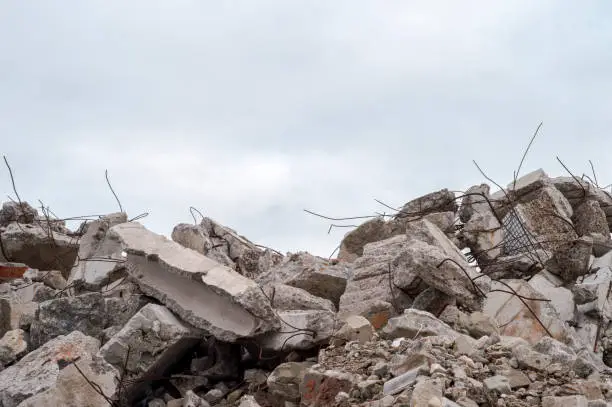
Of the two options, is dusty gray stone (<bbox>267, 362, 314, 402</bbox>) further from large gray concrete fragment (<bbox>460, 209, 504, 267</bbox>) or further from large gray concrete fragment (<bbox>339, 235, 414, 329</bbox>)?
large gray concrete fragment (<bbox>460, 209, 504, 267</bbox>)

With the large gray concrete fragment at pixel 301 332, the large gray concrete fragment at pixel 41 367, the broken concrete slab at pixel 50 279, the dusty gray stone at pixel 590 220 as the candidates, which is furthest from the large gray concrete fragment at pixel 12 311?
the dusty gray stone at pixel 590 220

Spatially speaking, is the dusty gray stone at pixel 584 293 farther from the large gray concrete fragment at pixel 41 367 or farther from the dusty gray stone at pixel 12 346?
the dusty gray stone at pixel 12 346

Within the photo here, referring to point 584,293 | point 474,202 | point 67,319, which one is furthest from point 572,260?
point 67,319

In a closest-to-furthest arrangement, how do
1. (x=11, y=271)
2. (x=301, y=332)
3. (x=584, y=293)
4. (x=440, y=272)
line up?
1. (x=301, y=332)
2. (x=440, y=272)
3. (x=584, y=293)
4. (x=11, y=271)

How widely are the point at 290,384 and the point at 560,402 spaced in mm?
1538

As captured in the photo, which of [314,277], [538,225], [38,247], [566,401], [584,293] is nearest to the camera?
[566,401]

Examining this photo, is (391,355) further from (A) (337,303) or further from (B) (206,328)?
(A) (337,303)

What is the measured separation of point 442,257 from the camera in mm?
5289

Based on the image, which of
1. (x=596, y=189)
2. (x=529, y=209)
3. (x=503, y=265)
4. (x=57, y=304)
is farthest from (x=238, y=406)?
(x=596, y=189)

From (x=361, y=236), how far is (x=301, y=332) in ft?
9.69

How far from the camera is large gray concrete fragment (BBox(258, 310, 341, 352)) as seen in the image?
190 inches

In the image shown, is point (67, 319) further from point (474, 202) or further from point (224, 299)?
point (474, 202)

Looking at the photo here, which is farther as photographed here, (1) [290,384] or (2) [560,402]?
(1) [290,384]

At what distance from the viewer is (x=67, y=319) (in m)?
5.42
